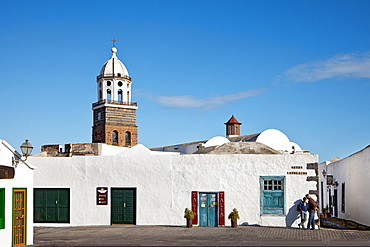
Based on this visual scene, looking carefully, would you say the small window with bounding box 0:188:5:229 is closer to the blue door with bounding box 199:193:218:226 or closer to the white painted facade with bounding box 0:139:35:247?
the white painted facade with bounding box 0:139:35:247

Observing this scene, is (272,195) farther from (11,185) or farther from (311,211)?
(11,185)

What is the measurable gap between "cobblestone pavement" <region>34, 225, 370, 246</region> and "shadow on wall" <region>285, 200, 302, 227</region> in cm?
74

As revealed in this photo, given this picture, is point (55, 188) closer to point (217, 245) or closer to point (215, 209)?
point (215, 209)

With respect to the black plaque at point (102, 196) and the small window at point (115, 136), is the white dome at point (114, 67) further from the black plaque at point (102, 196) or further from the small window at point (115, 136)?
the black plaque at point (102, 196)

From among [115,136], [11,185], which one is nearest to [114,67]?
[115,136]

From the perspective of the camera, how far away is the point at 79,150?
98.0 ft

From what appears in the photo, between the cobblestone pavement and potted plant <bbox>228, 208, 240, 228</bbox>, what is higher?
potted plant <bbox>228, 208, 240, 228</bbox>

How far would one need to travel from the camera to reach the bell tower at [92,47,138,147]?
7231cm

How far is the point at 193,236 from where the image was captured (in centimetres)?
1714

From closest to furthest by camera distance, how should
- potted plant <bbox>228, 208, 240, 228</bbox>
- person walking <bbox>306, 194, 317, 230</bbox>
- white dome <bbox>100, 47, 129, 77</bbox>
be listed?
1. person walking <bbox>306, 194, 317, 230</bbox>
2. potted plant <bbox>228, 208, 240, 228</bbox>
3. white dome <bbox>100, 47, 129, 77</bbox>

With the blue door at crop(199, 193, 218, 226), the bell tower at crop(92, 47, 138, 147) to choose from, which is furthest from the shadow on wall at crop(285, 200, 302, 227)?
the bell tower at crop(92, 47, 138, 147)

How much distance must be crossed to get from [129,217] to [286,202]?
6.09 meters

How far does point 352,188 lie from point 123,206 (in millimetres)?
9887

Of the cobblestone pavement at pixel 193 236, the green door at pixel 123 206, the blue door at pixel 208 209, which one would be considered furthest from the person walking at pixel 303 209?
the green door at pixel 123 206
